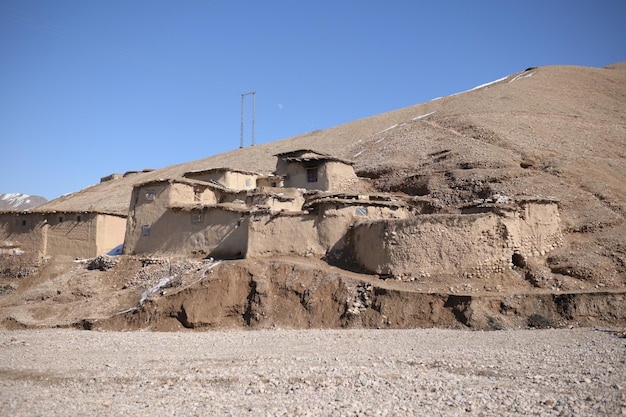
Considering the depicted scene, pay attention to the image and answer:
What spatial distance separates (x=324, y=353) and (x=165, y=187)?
563 inches

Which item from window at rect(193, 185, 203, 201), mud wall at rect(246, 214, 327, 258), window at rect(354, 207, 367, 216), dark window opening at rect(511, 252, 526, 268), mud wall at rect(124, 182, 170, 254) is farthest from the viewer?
Result: window at rect(193, 185, 203, 201)

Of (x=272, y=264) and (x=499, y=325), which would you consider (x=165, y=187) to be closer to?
(x=272, y=264)

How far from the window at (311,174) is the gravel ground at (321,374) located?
16103 millimetres

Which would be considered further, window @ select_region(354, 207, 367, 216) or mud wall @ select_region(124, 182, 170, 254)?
mud wall @ select_region(124, 182, 170, 254)

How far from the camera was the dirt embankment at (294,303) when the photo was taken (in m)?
18.4

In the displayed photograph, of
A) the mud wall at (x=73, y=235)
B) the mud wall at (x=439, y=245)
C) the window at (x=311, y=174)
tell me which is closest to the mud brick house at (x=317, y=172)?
the window at (x=311, y=174)

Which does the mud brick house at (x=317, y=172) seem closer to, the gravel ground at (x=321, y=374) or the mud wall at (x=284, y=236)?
the mud wall at (x=284, y=236)

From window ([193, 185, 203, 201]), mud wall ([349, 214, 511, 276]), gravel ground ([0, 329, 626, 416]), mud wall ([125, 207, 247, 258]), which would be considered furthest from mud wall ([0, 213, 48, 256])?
mud wall ([349, 214, 511, 276])

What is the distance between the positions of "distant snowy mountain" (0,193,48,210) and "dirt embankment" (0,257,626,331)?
71947 mm

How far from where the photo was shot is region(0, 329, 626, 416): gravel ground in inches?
426

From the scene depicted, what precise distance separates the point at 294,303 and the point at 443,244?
19.8 ft

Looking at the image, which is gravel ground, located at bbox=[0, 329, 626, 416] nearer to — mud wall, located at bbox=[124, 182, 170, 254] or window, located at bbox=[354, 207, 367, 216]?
window, located at bbox=[354, 207, 367, 216]

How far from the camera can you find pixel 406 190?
32812 millimetres

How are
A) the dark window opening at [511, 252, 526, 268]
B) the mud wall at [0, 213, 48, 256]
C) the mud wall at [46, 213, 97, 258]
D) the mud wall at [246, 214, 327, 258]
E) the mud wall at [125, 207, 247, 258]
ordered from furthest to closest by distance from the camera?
1. the mud wall at [0, 213, 48, 256]
2. the mud wall at [46, 213, 97, 258]
3. the mud wall at [125, 207, 247, 258]
4. the mud wall at [246, 214, 327, 258]
5. the dark window opening at [511, 252, 526, 268]
